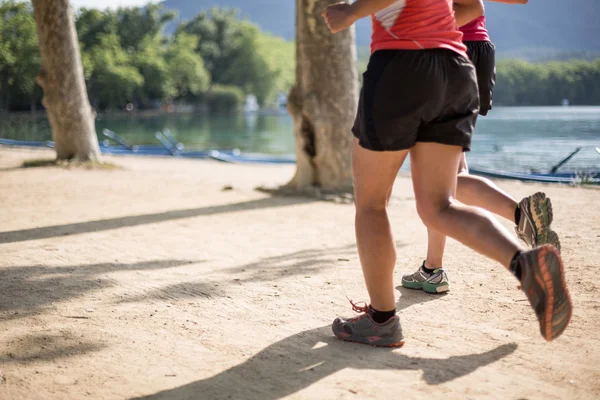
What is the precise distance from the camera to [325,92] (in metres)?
8.30

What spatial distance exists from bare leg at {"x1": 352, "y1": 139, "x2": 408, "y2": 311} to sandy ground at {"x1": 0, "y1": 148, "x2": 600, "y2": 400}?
0.37 m

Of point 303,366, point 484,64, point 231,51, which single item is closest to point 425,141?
point 303,366

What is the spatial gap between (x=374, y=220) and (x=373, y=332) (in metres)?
0.56

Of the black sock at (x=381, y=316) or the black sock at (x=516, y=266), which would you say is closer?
the black sock at (x=516, y=266)

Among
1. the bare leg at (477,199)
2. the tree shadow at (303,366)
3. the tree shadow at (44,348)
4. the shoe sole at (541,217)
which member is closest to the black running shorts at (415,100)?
the shoe sole at (541,217)

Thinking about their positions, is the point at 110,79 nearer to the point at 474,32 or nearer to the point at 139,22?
the point at 139,22

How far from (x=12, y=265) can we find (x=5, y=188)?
15.8 feet

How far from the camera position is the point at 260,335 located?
121 inches

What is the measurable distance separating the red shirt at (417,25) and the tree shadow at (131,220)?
Answer: 4304 millimetres

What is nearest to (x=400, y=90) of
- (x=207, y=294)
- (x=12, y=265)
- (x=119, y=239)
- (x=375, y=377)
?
(x=375, y=377)

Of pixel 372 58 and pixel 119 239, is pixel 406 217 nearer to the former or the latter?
pixel 119 239

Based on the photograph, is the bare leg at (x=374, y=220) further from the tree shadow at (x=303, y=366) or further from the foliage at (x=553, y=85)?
the foliage at (x=553, y=85)

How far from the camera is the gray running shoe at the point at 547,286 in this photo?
7.55 ft

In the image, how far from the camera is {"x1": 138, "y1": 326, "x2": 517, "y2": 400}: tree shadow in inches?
95.6
